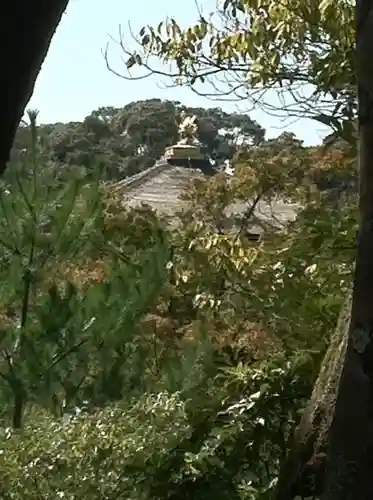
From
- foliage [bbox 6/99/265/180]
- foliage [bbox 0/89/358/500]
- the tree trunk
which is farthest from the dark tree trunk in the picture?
foliage [bbox 6/99/265/180]

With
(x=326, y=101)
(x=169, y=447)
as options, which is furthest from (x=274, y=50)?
(x=169, y=447)

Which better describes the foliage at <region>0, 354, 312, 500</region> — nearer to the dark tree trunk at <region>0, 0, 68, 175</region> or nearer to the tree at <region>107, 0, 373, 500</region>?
the tree at <region>107, 0, 373, 500</region>

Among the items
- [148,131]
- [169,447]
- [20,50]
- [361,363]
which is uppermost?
[20,50]

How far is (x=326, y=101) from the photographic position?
345 cm

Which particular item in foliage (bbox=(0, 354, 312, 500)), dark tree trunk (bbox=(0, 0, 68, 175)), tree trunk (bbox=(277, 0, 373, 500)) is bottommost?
foliage (bbox=(0, 354, 312, 500))

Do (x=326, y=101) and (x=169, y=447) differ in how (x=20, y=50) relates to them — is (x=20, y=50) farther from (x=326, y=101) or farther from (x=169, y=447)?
(x=326, y=101)

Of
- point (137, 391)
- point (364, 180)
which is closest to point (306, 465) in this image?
point (364, 180)

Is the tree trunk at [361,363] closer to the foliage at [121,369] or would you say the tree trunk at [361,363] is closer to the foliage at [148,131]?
the foliage at [121,369]

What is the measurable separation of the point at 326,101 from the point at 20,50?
2914 mm

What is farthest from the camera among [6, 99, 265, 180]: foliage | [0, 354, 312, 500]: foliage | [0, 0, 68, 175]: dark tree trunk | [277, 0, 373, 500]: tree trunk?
[6, 99, 265, 180]: foliage

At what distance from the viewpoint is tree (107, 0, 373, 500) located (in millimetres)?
1055

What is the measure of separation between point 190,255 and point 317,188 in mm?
1352

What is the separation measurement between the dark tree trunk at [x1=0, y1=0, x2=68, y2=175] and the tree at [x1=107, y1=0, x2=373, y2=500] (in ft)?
1.70

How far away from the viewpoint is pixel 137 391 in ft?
6.63
